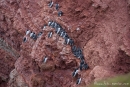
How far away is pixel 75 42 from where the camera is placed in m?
11.5

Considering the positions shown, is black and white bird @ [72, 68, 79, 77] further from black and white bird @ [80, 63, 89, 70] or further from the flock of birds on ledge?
black and white bird @ [80, 63, 89, 70]

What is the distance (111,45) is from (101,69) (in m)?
1.34

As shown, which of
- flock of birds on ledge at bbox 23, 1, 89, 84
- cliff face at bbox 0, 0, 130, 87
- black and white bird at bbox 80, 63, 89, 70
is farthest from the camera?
flock of birds on ledge at bbox 23, 1, 89, 84

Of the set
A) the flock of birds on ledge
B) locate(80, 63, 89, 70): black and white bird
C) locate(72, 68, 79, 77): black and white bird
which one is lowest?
locate(72, 68, 79, 77): black and white bird

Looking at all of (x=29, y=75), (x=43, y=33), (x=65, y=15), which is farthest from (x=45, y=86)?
(x=65, y=15)

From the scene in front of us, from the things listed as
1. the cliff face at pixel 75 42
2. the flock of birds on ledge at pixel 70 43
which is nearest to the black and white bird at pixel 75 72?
the flock of birds on ledge at pixel 70 43

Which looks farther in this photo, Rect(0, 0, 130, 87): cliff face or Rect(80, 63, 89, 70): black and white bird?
Rect(80, 63, 89, 70): black and white bird

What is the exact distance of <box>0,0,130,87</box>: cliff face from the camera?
9516 mm

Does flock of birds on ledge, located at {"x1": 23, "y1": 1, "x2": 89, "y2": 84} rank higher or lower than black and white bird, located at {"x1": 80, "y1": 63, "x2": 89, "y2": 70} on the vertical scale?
higher

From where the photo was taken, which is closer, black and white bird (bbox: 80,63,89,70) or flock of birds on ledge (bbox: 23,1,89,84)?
black and white bird (bbox: 80,63,89,70)

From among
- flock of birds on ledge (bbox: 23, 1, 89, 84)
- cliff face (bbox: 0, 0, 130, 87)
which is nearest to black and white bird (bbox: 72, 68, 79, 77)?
flock of birds on ledge (bbox: 23, 1, 89, 84)

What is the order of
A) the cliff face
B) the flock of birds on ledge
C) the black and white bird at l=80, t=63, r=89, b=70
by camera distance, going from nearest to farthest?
the cliff face → the black and white bird at l=80, t=63, r=89, b=70 → the flock of birds on ledge

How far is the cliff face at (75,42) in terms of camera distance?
9516mm

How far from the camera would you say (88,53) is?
1080cm
